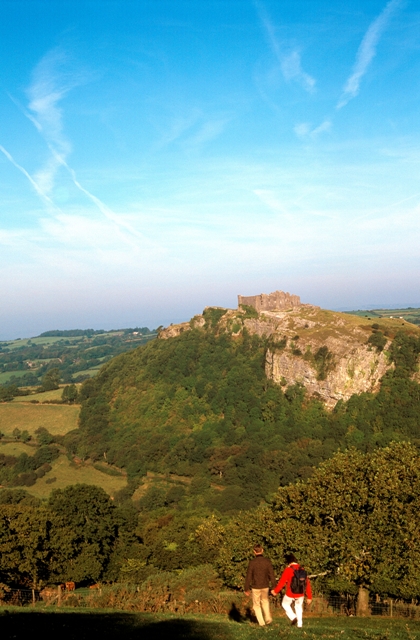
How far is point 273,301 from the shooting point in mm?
123938

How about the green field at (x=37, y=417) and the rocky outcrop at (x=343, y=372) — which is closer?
the rocky outcrop at (x=343, y=372)

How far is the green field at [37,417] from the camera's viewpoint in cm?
11244

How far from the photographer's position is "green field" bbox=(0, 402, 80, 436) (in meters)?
112

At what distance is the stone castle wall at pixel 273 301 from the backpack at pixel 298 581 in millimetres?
109805

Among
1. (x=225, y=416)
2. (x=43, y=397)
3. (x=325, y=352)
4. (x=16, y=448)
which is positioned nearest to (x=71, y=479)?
(x=16, y=448)

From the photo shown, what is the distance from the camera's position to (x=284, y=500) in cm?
3412

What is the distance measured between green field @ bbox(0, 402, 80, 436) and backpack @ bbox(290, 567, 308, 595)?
105 metres

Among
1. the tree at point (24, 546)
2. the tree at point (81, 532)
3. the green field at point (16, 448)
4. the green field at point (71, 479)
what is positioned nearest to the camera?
the tree at point (24, 546)

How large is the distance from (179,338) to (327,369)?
48827 mm

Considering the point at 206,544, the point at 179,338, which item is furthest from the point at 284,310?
the point at 206,544

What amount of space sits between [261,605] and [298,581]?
176cm

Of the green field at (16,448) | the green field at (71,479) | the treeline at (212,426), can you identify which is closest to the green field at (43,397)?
the treeline at (212,426)

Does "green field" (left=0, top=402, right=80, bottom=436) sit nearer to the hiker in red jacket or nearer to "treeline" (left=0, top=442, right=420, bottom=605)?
"treeline" (left=0, top=442, right=420, bottom=605)

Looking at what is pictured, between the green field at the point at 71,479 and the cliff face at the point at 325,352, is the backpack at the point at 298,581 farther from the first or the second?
the cliff face at the point at 325,352
